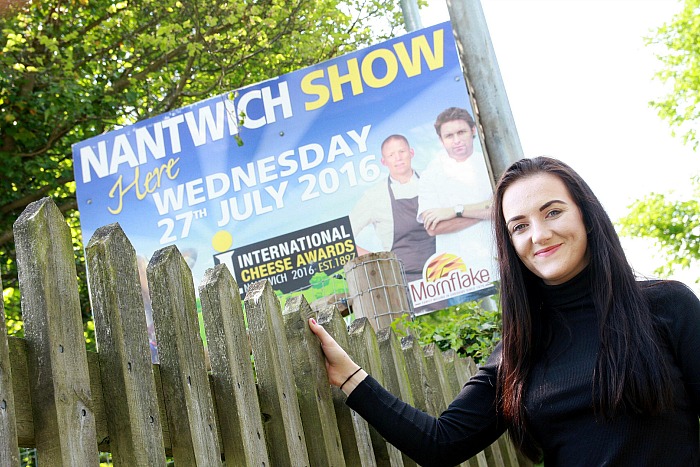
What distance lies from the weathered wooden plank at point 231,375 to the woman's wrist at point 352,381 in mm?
410

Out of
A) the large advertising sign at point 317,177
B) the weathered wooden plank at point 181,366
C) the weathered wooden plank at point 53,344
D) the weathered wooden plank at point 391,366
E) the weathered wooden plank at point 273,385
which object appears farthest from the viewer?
the large advertising sign at point 317,177

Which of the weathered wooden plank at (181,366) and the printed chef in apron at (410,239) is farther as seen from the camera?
the printed chef in apron at (410,239)

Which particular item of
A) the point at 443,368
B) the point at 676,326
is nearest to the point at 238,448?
the point at 676,326

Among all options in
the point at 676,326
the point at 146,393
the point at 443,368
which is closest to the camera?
the point at 146,393

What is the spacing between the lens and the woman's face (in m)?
2.54

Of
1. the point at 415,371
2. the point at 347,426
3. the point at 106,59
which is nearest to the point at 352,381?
the point at 347,426

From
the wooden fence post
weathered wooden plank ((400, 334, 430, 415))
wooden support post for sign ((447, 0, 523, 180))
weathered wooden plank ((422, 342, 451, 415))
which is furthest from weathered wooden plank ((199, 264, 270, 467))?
wooden support post for sign ((447, 0, 523, 180))

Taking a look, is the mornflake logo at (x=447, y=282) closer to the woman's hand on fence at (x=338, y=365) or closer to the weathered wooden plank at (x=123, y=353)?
the woman's hand on fence at (x=338, y=365)

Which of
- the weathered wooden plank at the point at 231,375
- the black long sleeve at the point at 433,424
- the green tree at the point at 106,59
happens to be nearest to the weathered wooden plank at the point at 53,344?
the weathered wooden plank at the point at 231,375

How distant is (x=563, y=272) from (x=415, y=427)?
25.7 inches

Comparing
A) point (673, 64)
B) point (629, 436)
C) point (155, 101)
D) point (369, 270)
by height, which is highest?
point (673, 64)

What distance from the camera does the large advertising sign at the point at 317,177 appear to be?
669 centimetres

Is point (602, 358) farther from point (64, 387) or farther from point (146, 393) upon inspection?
point (64, 387)

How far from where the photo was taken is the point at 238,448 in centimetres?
219
